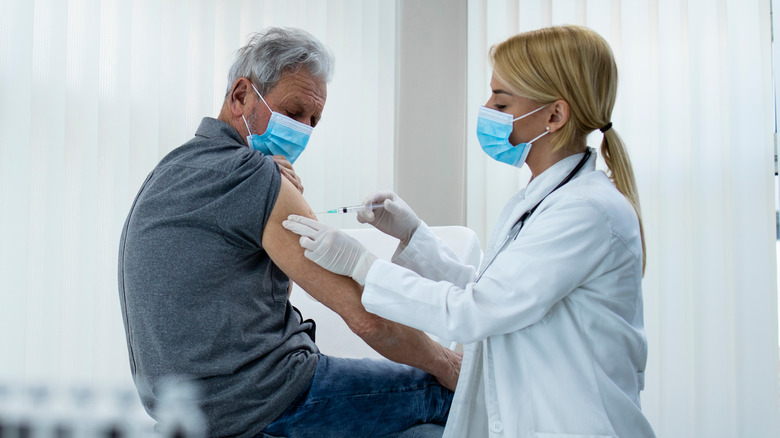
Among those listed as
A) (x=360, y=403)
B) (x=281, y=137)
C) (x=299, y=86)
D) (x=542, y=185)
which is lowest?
(x=360, y=403)

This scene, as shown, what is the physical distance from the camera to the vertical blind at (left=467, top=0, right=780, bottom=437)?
2.50 metres

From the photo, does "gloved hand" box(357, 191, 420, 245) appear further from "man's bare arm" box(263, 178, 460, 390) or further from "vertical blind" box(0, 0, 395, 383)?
"vertical blind" box(0, 0, 395, 383)

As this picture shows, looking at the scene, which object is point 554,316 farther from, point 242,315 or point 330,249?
point 242,315

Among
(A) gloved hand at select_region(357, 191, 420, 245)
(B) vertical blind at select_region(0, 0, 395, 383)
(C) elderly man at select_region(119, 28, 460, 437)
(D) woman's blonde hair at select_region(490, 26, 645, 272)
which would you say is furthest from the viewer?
(B) vertical blind at select_region(0, 0, 395, 383)

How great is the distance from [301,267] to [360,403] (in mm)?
284

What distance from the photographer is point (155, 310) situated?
1.13 m

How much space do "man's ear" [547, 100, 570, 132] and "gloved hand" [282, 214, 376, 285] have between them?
0.49 meters

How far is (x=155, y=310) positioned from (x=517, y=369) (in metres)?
0.68

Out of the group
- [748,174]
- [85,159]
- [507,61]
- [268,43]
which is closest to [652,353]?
[748,174]

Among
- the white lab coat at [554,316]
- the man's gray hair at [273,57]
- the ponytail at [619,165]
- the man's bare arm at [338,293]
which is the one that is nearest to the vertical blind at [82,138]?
the man's gray hair at [273,57]

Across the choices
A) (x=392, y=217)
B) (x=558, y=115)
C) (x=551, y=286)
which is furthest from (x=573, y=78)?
(x=392, y=217)

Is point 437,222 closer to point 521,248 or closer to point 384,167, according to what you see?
point 384,167

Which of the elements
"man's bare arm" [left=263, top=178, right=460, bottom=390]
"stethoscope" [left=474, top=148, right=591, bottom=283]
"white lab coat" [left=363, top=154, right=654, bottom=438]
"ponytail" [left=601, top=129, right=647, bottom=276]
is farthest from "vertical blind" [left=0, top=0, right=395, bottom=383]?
"ponytail" [left=601, top=129, right=647, bottom=276]

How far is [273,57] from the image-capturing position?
4.64ft
